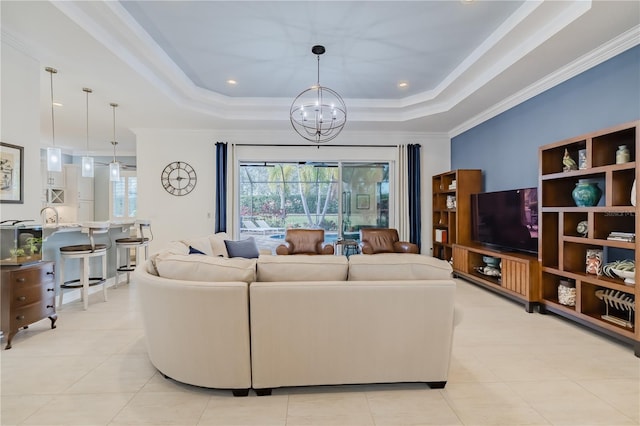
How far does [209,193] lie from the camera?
6.28 meters

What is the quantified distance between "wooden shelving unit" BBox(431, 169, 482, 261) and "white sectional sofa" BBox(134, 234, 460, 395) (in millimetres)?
3637

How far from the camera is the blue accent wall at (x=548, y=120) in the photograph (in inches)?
119

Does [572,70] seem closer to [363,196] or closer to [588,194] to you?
[588,194]

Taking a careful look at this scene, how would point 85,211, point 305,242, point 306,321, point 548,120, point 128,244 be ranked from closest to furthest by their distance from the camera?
1. point 306,321
2. point 548,120
3. point 128,244
4. point 305,242
5. point 85,211

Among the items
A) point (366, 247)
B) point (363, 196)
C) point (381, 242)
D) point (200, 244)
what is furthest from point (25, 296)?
point (363, 196)

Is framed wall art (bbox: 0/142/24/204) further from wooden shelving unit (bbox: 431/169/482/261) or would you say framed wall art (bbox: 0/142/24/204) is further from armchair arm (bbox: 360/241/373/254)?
wooden shelving unit (bbox: 431/169/482/261)

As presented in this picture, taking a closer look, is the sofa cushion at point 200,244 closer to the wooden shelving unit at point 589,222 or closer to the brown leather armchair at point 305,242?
the brown leather armchair at point 305,242

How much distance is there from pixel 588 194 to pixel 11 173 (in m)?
5.49

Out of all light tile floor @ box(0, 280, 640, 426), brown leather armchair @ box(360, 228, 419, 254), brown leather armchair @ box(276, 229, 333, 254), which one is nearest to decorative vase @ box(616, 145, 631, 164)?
light tile floor @ box(0, 280, 640, 426)

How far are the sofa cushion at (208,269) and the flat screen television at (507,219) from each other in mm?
3594

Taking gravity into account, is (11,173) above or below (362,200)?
above

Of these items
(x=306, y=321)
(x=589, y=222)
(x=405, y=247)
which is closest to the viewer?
(x=306, y=321)

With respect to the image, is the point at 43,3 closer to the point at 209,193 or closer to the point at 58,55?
the point at 58,55

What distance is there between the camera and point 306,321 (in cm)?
196
